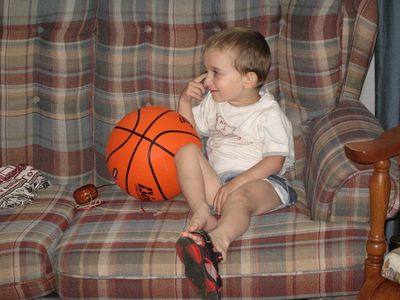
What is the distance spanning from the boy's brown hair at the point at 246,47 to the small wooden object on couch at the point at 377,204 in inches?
23.3

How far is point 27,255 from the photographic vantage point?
7.63 feet

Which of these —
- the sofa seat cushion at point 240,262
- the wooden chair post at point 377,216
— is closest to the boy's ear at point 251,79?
the sofa seat cushion at point 240,262

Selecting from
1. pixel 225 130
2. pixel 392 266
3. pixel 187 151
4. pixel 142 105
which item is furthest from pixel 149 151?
pixel 392 266

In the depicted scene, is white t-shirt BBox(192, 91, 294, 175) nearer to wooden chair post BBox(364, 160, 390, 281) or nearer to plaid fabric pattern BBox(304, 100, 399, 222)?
plaid fabric pattern BBox(304, 100, 399, 222)

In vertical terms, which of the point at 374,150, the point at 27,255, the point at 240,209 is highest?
the point at 374,150

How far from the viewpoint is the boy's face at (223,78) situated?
254 cm

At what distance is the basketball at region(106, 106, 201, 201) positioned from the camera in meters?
2.52

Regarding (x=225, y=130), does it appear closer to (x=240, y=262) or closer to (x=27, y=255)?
(x=240, y=262)

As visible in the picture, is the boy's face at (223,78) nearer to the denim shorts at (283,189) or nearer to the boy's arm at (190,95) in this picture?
the boy's arm at (190,95)

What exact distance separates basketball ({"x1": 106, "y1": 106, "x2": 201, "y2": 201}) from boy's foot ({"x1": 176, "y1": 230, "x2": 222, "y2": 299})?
1.58 feet

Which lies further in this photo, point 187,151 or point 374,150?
point 187,151

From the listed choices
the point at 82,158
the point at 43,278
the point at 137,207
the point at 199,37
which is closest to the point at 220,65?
the point at 199,37

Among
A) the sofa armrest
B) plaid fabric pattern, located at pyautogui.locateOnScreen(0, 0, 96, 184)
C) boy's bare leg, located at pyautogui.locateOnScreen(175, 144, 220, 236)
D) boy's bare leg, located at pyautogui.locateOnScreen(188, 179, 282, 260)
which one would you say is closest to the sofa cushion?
the sofa armrest

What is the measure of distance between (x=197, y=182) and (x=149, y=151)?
0.74 ft
